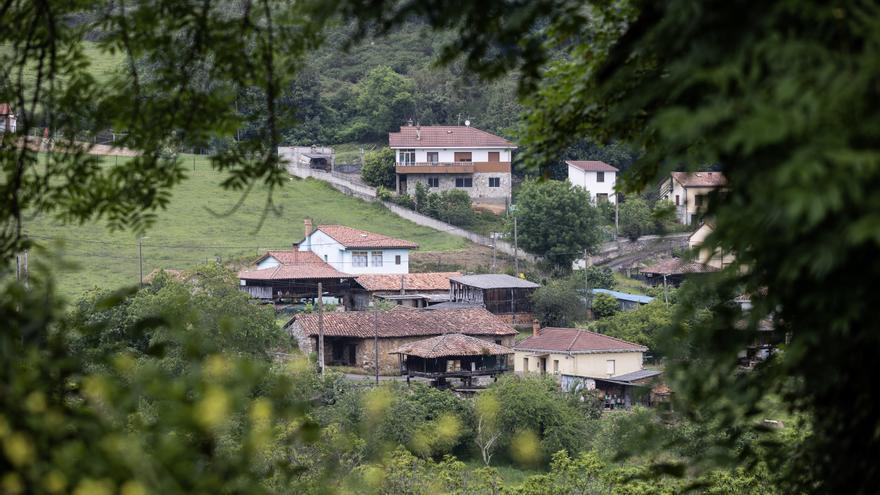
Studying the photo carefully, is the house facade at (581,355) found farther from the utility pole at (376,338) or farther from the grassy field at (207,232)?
the grassy field at (207,232)

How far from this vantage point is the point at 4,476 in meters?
2.41

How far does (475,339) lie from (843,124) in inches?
1251

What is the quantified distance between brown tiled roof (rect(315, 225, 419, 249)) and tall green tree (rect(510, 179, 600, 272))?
5521mm

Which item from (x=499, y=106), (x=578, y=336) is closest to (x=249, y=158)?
(x=578, y=336)

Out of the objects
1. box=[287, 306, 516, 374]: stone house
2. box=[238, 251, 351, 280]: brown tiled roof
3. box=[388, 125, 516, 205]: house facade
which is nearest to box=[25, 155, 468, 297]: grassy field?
box=[238, 251, 351, 280]: brown tiled roof

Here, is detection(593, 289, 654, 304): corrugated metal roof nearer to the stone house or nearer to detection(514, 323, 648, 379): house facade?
the stone house

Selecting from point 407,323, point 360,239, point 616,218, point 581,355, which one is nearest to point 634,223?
point 616,218

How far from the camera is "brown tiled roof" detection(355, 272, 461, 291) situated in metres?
41.5

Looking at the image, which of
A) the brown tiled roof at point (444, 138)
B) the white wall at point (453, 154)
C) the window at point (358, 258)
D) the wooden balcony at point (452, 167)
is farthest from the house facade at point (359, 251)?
the brown tiled roof at point (444, 138)

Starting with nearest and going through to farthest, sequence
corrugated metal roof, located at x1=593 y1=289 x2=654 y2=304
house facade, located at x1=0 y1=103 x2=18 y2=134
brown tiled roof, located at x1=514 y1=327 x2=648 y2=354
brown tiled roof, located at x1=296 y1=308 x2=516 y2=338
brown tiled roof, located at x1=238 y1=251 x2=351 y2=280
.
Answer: house facade, located at x1=0 y1=103 x2=18 y2=134 → brown tiled roof, located at x1=514 y1=327 x2=648 y2=354 → brown tiled roof, located at x1=296 y1=308 x2=516 y2=338 → brown tiled roof, located at x1=238 y1=251 x2=351 y2=280 → corrugated metal roof, located at x1=593 y1=289 x2=654 y2=304

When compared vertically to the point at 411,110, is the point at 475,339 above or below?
below

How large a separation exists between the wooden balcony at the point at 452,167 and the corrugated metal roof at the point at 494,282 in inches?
581

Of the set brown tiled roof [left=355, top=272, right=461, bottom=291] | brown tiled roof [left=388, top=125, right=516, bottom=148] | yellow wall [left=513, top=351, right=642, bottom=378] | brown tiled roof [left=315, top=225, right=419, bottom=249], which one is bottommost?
yellow wall [left=513, top=351, right=642, bottom=378]

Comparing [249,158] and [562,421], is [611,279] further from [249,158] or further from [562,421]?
[249,158]
